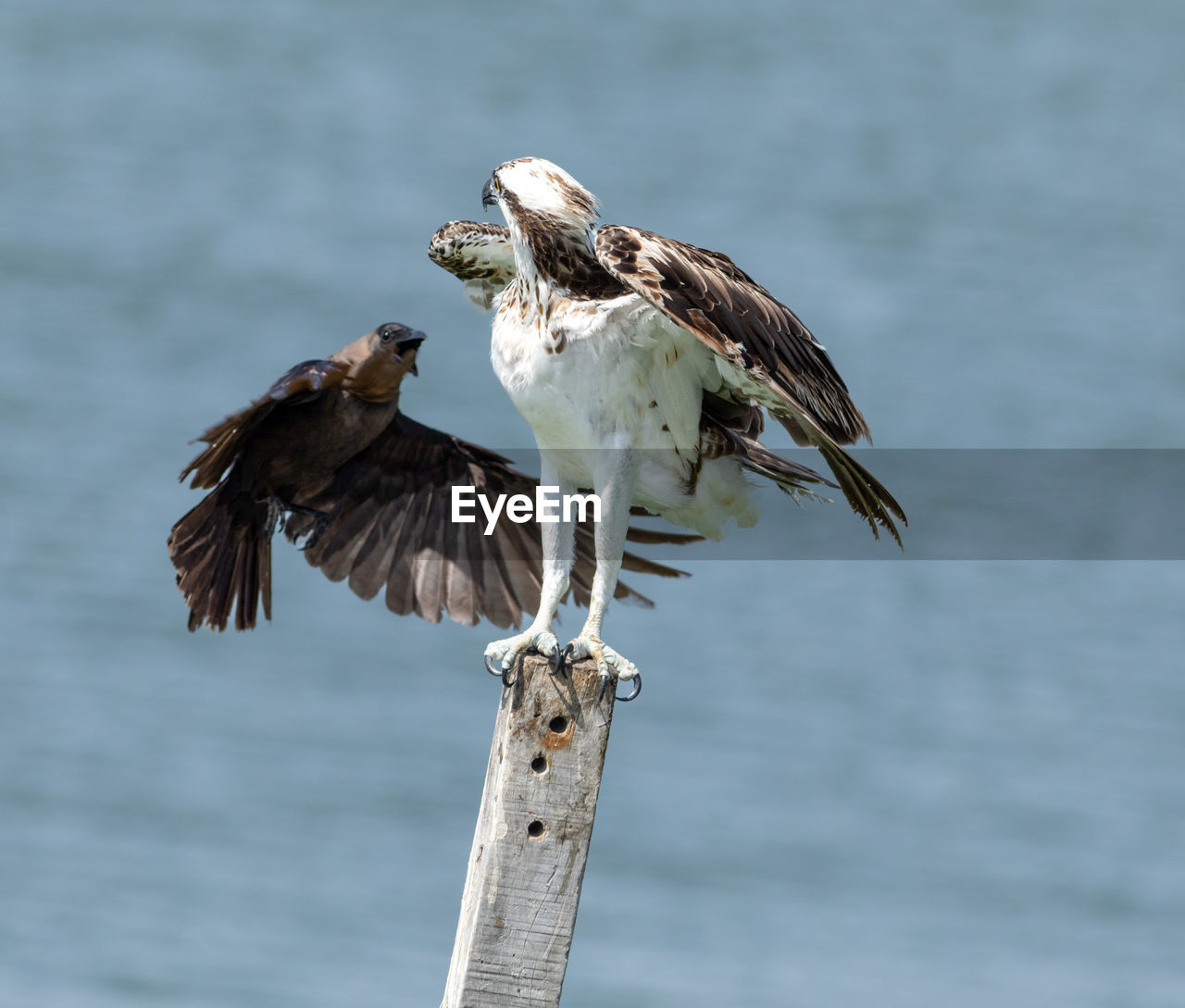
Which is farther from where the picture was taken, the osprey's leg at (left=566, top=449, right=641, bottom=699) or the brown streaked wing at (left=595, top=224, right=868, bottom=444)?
the osprey's leg at (left=566, top=449, right=641, bottom=699)

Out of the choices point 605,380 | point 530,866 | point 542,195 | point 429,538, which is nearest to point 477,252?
point 542,195

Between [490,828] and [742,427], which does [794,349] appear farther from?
[490,828]

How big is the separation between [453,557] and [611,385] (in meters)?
2.08

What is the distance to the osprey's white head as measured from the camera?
17.8 feet

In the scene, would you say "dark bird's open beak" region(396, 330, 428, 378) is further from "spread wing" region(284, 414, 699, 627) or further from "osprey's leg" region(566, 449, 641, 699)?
"osprey's leg" region(566, 449, 641, 699)

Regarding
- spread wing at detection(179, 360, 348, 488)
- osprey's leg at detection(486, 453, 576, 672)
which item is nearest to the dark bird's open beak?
spread wing at detection(179, 360, 348, 488)

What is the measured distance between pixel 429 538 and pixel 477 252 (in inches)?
60.6

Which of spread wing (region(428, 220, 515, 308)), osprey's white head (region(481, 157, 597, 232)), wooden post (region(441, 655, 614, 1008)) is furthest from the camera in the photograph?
spread wing (region(428, 220, 515, 308))

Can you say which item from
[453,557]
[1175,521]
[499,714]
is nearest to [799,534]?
[1175,521]

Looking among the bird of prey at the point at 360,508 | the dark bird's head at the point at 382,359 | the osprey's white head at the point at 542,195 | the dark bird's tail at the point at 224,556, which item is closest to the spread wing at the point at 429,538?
the bird of prey at the point at 360,508

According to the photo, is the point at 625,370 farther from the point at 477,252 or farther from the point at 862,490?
the point at 477,252

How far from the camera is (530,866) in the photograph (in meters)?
5.00

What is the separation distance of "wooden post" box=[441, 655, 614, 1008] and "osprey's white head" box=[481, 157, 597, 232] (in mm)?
1429

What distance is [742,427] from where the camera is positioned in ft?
→ 19.4
